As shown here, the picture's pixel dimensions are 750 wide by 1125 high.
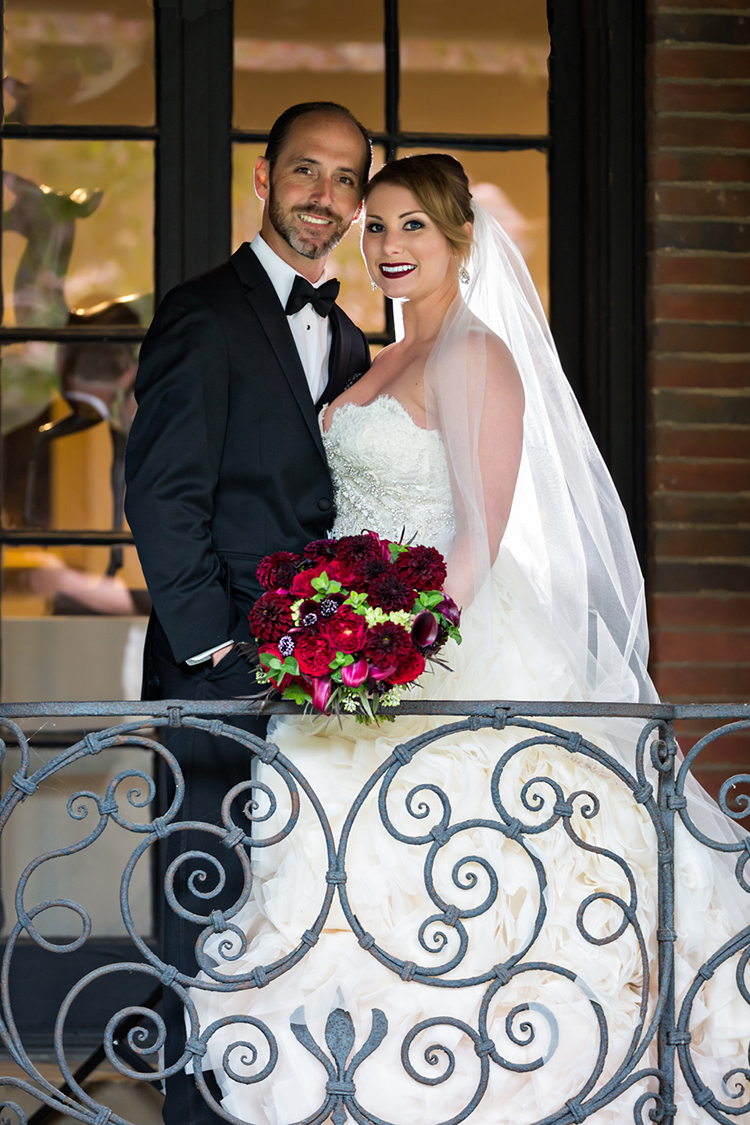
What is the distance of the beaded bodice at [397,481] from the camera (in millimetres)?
2881

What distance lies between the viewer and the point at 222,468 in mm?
2855

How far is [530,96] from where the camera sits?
13.5ft

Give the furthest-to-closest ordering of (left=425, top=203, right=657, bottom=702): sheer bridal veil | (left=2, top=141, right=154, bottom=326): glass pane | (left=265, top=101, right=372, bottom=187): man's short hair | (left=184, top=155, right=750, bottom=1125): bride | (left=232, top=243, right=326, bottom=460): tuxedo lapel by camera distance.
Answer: (left=2, top=141, right=154, bottom=326): glass pane → (left=265, top=101, right=372, bottom=187): man's short hair → (left=232, top=243, right=326, bottom=460): tuxedo lapel → (left=425, top=203, right=657, bottom=702): sheer bridal veil → (left=184, top=155, right=750, bottom=1125): bride

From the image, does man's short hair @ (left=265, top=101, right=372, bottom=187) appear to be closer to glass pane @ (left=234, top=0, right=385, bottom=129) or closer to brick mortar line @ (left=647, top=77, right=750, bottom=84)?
glass pane @ (left=234, top=0, right=385, bottom=129)

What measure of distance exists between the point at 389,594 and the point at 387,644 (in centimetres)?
9

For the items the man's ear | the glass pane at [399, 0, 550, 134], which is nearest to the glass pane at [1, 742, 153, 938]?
the man's ear

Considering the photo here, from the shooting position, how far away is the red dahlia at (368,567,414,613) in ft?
7.23

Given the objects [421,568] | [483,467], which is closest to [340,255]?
[483,467]

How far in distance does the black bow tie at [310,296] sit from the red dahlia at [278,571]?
91 cm

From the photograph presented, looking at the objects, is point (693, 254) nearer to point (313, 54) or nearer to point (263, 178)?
point (263, 178)

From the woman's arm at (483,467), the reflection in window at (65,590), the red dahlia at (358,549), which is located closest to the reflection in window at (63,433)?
the reflection in window at (65,590)

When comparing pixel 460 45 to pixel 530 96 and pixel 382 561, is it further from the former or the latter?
pixel 382 561

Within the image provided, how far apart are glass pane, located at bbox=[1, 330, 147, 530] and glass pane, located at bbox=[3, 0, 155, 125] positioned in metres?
0.78

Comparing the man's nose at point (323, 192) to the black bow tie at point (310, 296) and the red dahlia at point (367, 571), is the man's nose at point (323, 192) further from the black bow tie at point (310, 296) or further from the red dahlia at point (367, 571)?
the red dahlia at point (367, 571)
